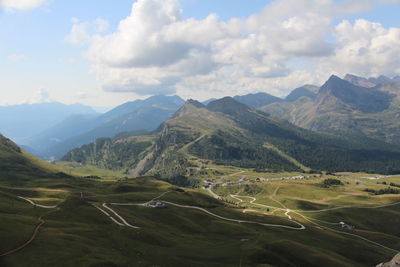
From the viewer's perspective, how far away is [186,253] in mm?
109375

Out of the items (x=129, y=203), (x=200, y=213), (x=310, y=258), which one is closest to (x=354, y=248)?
(x=310, y=258)

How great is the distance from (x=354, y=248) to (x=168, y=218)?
94.4m

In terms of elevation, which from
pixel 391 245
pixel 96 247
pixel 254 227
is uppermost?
pixel 96 247

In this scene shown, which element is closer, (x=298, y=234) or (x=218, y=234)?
(x=218, y=234)

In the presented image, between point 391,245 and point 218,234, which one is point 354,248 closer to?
point 391,245

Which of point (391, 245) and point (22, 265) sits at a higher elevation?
point (22, 265)

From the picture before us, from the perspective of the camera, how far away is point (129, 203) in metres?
199

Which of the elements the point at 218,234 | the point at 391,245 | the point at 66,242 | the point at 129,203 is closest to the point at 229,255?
the point at 218,234

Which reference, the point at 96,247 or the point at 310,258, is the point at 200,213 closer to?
the point at 310,258

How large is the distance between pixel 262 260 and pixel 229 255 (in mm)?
11783

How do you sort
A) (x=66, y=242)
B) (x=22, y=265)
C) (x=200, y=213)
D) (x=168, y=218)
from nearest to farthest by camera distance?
(x=22, y=265)
(x=66, y=242)
(x=168, y=218)
(x=200, y=213)

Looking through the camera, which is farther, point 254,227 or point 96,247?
point 254,227

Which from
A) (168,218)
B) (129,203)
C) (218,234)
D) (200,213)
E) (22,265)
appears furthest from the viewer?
(129,203)

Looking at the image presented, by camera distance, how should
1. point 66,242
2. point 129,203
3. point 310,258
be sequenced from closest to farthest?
1. point 66,242
2. point 310,258
3. point 129,203
